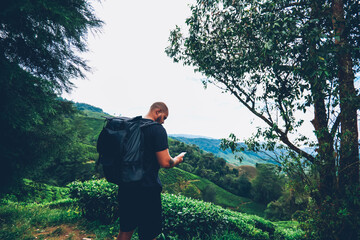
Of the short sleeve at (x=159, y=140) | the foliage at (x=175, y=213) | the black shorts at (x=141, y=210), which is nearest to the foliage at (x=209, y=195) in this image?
the foliage at (x=175, y=213)

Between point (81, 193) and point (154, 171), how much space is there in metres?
3.67

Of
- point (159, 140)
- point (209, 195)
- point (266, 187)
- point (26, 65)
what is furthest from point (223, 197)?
point (159, 140)

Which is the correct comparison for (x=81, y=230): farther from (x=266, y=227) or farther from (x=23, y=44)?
(x=266, y=227)

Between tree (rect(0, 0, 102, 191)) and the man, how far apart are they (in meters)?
2.27

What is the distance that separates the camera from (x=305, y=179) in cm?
Answer: 392

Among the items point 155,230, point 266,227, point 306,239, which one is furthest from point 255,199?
point 155,230

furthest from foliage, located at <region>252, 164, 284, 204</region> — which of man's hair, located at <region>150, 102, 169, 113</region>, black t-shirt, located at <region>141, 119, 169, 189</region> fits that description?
black t-shirt, located at <region>141, 119, 169, 189</region>

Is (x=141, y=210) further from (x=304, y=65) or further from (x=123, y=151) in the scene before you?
(x=304, y=65)

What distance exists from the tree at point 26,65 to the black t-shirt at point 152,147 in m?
2.35

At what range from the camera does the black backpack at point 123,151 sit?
1731mm

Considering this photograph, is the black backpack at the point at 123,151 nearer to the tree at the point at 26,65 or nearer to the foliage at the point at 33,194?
the tree at the point at 26,65

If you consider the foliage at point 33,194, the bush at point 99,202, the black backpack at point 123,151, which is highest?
the black backpack at point 123,151

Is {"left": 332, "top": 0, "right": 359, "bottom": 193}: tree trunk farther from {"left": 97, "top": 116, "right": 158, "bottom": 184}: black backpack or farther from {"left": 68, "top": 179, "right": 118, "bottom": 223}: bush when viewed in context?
{"left": 68, "top": 179, "right": 118, "bottom": 223}: bush

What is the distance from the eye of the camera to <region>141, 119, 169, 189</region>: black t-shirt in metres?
1.86
